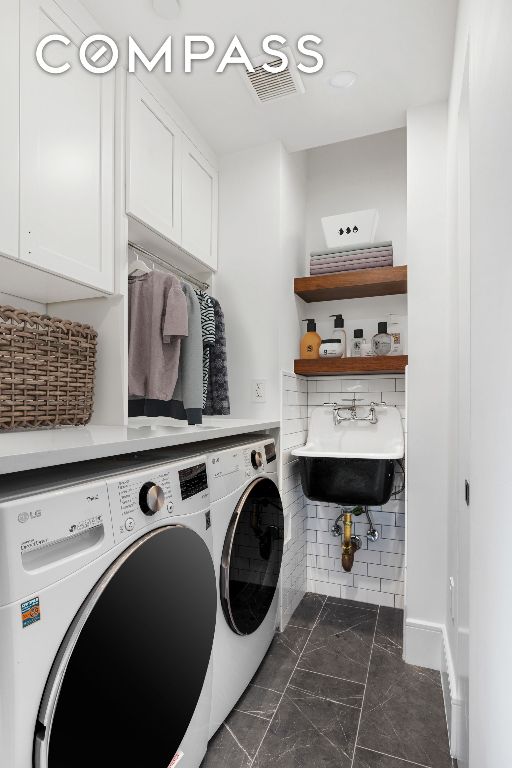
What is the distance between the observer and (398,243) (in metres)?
2.33

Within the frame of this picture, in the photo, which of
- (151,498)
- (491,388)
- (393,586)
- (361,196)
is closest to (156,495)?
(151,498)

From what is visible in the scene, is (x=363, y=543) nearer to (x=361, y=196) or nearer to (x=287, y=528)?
(x=287, y=528)

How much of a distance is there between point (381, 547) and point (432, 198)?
174cm

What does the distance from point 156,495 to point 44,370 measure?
2.03ft

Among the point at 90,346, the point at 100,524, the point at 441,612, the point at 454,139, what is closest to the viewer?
the point at 100,524

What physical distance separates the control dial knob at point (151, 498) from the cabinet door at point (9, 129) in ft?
2.55

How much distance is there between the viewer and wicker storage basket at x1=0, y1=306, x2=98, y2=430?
120cm

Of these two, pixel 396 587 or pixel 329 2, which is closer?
pixel 329 2

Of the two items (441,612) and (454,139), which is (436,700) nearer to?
(441,612)

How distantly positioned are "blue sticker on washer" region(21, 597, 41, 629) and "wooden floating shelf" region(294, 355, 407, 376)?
67.0 inches

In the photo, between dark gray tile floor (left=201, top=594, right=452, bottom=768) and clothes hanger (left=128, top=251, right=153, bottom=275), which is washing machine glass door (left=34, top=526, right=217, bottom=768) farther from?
clothes hanger (left=128, top=251, right=153, bottom=275)

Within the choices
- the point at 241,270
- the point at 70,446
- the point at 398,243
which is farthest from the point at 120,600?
the point at 398,243

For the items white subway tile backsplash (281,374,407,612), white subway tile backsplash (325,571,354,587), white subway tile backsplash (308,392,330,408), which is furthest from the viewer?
white subway tile backsplash (308,392,330,408)

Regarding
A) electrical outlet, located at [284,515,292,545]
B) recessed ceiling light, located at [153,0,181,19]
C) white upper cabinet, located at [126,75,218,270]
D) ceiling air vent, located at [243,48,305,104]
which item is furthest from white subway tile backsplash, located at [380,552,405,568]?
recessed ceiling light, located at [153,0,181,19]
